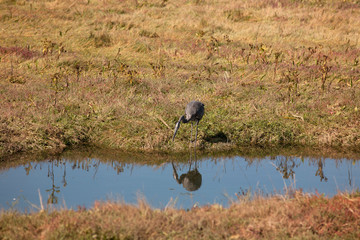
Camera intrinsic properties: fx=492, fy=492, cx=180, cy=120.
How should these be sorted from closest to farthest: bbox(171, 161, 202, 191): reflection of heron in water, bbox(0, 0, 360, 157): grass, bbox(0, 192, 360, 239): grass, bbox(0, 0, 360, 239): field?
1. bbox(0, 192, 360, 239): grass
2. bbox(0, 0, 360, 239): field
3. bbox(171, 161, 202, 191): reflection of heron in water
4. bbox(0, 0, 360, 157): grass

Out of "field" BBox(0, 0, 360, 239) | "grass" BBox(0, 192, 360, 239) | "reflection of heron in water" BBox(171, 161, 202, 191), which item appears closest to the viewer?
"grass" BBox(0, 192, 360, 239)

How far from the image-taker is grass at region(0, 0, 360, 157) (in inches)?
404

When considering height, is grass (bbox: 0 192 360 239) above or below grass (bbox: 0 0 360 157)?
below

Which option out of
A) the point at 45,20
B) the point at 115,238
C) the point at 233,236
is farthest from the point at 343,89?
the point at 45,20

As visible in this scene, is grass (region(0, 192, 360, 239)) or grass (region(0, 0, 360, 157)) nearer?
grass (region(0, 192, 360, 239))

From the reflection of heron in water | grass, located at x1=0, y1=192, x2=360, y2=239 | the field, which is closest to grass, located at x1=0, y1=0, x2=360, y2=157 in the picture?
the field

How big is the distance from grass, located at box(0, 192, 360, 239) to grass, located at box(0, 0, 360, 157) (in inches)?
146

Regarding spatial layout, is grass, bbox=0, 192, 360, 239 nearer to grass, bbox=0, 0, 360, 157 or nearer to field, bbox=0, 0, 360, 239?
field, bbox=0, 0, 360, 239

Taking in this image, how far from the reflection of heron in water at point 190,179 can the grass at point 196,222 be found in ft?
5.20

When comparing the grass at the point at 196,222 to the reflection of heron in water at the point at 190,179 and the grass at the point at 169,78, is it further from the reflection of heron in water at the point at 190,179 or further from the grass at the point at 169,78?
the grass at the point at 169,78

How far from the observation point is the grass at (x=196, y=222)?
223 inches

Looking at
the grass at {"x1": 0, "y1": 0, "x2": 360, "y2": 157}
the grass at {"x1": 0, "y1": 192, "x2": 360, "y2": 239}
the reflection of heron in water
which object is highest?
the grass at {"x1": 0, "y1": 0, "x2": 360, "y2": 157}

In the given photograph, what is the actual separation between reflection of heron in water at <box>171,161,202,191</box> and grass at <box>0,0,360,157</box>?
3.76ft

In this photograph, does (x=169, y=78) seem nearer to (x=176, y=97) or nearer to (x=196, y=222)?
(x=176, y=97)
